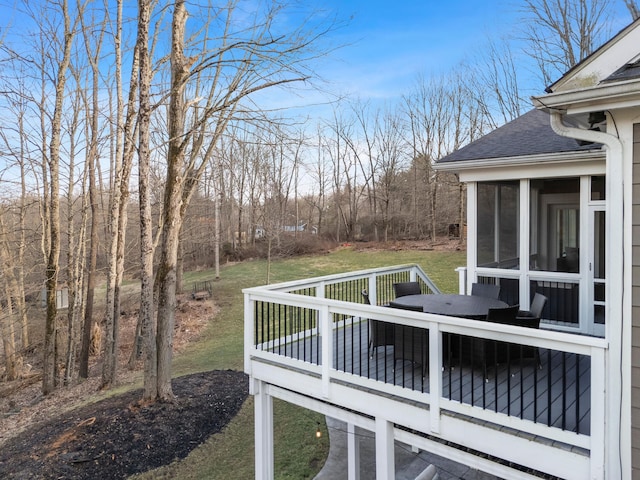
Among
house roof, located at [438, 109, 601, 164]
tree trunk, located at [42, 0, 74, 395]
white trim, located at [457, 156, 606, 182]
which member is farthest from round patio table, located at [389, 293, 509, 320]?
tree trunk, located at [42, 0, 74, 395]

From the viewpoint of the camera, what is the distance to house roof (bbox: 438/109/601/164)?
617 cm

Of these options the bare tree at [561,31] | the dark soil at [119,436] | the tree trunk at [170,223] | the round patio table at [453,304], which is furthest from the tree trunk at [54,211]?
the bare tree at [561,31]

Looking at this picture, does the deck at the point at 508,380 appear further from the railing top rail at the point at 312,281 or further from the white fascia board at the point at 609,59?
the white fascia board at the point at 609,59

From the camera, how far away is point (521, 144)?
22.3 ft

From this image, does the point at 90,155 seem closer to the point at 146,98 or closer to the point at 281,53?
the point at 146,98

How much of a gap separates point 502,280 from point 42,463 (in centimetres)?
768

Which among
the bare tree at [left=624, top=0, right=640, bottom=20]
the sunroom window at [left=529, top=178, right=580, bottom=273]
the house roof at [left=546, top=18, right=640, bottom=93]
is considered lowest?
the sunroom window at [left=529, top=178, right=580, bottom=273]

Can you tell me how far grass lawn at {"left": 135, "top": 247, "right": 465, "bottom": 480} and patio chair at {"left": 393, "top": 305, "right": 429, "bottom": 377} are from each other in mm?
2988

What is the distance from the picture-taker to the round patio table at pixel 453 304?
16.6ft

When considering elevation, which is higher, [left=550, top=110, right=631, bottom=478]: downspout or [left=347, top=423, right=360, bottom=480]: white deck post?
[left=550, top=110, right=631, bottom=478]: downspout

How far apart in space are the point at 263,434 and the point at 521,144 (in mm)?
5751

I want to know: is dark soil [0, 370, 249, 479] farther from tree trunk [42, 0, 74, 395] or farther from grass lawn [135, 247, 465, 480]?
tree trunk [42, 0, 74, 395]

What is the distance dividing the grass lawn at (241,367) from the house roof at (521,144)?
5296 millimetres

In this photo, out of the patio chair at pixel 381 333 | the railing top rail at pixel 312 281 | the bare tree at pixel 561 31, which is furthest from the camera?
the bare tree at pixel 561 31
